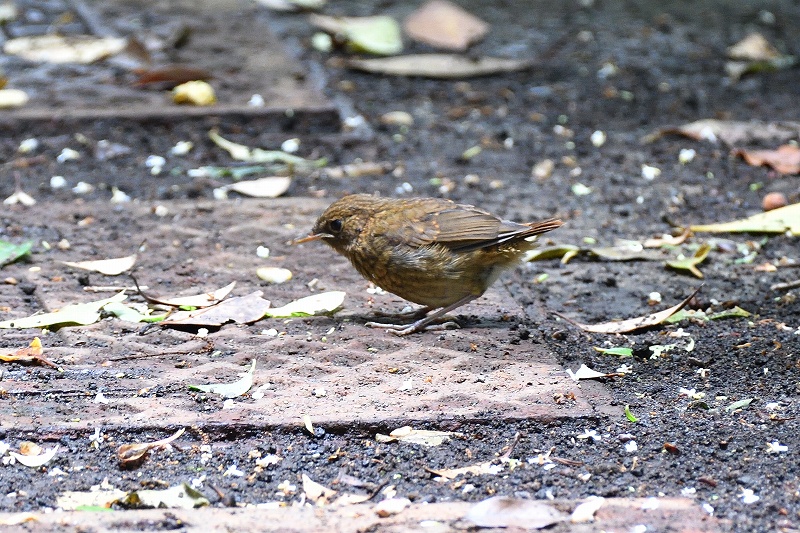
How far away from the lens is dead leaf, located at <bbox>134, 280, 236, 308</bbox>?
16.5 feet

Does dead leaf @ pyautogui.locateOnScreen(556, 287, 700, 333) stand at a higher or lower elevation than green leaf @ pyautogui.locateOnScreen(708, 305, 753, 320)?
higher

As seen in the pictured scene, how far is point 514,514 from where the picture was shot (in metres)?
3.34

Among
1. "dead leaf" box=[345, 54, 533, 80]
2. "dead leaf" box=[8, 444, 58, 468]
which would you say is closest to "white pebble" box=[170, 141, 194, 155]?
"dead leaf" box=[345, 54, 533, 80]

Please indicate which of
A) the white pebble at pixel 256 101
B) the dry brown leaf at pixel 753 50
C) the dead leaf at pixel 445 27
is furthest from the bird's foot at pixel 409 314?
the dry brown leaf at pixel 753 50

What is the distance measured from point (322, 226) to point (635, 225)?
2041 mm

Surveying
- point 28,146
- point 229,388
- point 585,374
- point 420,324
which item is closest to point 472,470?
point 585,374

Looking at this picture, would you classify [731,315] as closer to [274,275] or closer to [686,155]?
[274,275]

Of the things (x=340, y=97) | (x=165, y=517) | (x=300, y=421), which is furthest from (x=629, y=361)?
(x=340, y=97)

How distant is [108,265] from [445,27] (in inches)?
192

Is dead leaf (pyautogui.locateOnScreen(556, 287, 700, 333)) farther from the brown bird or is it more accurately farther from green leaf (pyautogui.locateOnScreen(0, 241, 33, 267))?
green leaf (pyautogui.locateOnScreen(0, 241, 33, 267))

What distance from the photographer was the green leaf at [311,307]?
16.5 feet

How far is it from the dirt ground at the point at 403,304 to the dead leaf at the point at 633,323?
0.05m

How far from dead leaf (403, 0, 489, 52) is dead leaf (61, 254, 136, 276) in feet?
14.9

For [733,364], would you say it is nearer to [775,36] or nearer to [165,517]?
[165,517]
